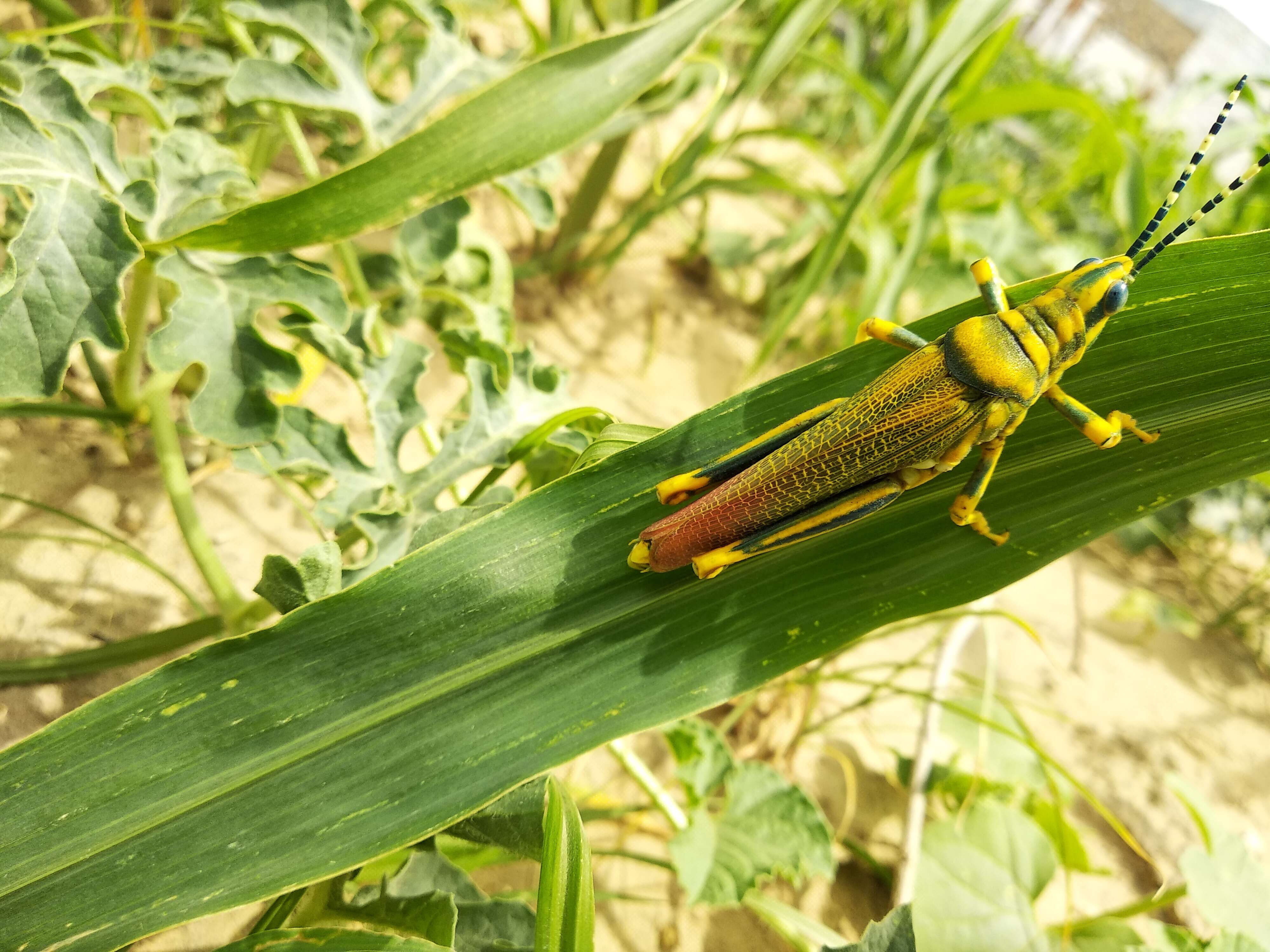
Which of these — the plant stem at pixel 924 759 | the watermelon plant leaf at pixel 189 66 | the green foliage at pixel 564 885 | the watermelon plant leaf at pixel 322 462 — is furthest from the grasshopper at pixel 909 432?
the watermelon plant leaf at pixel 189 66

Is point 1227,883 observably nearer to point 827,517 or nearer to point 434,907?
point 827,517

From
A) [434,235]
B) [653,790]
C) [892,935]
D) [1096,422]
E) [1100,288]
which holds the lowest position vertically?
[892,935]

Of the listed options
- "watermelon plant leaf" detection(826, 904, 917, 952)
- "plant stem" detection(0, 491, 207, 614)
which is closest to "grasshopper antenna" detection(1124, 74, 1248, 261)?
"watermelon plant leaf" detection(826, 904, 917, 952)

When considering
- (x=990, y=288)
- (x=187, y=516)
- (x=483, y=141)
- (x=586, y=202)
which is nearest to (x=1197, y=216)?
(x=990, y=288)

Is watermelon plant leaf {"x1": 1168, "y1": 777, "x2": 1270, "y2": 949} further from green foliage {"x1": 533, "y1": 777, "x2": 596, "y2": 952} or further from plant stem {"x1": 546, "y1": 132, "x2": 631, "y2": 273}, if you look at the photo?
plant stem {"x1": 546, "y1": 132, "x2": 631, "y2": 273}

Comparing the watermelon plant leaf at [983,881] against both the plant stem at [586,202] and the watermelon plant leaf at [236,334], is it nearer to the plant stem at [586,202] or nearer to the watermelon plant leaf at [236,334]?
the watermelon plant leaf at [236,334]

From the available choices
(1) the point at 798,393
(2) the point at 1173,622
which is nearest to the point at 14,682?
(1) the point at 798,393
